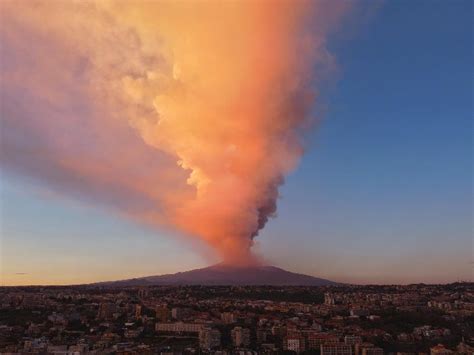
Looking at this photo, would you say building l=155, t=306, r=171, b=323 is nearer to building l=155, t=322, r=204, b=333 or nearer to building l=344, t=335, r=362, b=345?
building l=155, t=322, r=204, b=333

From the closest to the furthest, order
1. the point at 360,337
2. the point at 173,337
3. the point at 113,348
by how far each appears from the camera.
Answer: the point at 113,348, the point at 360,337, the point at 173,337

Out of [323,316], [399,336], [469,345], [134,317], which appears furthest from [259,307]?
[469,345]

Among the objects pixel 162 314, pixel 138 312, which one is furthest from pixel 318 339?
pixel 138 312

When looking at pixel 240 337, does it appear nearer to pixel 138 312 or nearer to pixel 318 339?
pixel 318 339

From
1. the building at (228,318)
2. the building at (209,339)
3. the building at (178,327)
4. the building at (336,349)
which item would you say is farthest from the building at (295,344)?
the building at (228,318)

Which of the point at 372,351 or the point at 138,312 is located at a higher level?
the point at 138,312

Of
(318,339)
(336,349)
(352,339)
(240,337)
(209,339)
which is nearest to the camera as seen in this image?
(336,349)

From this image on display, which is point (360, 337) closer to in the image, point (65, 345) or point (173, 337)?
point (173, 337)
